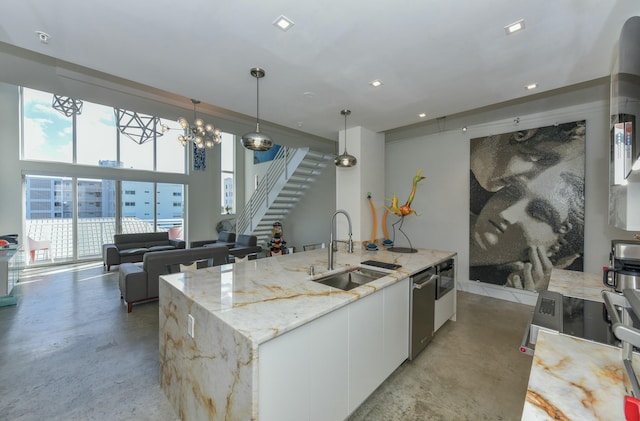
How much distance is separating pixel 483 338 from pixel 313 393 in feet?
8.18

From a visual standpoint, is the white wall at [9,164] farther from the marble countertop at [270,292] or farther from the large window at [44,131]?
the marble countertop at [270,292]

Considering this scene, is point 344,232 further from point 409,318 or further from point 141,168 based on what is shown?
point 141,168

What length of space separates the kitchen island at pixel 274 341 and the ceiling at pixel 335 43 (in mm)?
1809

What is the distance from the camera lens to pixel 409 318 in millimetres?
2381

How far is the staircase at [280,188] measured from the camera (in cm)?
676

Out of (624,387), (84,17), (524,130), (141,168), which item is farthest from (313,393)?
(141,168)

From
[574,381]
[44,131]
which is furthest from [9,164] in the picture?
[574,381]

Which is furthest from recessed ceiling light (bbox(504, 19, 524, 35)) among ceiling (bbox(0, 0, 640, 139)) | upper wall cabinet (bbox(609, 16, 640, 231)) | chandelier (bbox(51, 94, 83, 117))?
chandelier (bbox(51, 94, 83, 117))

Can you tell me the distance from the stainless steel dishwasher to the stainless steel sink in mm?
379

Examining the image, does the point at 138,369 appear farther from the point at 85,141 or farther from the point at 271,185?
the point at 85,141

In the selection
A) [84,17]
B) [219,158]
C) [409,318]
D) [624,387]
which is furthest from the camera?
[219,158]

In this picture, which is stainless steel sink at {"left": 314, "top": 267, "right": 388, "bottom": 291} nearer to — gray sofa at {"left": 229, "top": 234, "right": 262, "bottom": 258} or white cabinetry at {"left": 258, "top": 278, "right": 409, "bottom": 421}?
white cabinetry at {"left": 258, "top": 278, "right": 409, "bottom": 421}

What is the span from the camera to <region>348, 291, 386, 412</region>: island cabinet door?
172 centimetres

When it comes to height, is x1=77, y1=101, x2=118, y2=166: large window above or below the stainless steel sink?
above
